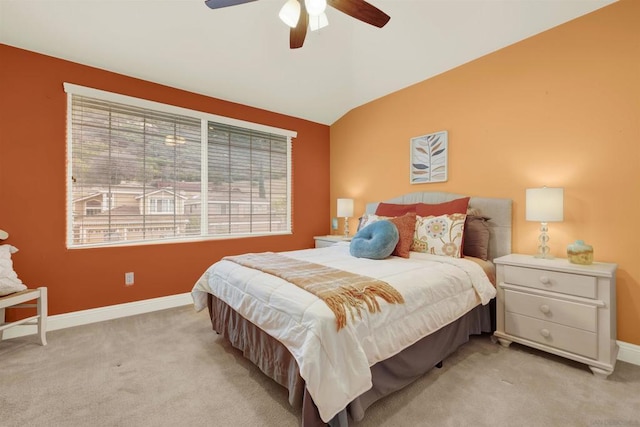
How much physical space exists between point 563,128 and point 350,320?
2.48 meters

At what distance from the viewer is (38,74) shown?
254cm

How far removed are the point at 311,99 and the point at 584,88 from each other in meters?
2.86

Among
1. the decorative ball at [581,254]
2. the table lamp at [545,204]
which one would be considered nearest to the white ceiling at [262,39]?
the table lamp at [545,204]

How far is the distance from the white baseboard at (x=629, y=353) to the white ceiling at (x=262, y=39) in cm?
258

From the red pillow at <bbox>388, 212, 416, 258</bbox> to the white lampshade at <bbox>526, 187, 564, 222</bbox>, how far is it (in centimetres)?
93

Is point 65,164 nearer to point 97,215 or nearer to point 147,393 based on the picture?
point 97,215

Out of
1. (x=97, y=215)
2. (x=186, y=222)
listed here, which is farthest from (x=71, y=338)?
(x=186, y=222)

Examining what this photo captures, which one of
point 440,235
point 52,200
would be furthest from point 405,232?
point 52,200

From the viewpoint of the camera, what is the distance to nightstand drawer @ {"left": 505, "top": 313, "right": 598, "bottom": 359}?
1.90 metres

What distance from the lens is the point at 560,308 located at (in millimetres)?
2006

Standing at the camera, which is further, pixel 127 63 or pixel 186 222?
pixel 186 222

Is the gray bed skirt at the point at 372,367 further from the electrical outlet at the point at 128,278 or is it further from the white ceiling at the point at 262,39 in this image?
the white ceiling at the point at 262,39

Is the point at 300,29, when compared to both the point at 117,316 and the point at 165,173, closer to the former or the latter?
the point at 165,173

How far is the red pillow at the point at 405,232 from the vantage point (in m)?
2.53
